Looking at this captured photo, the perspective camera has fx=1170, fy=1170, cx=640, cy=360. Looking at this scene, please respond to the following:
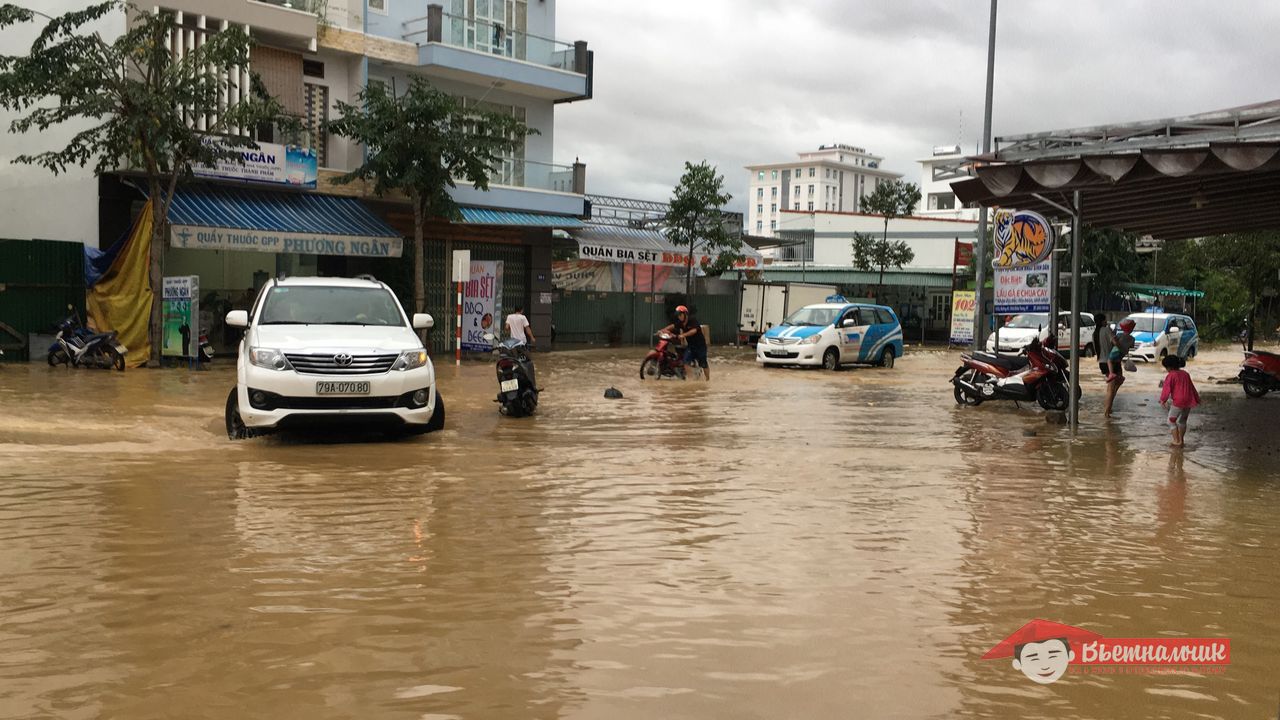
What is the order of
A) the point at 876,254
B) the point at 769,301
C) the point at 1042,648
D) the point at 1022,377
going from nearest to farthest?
the point at 1042,648, the point at 1022,377, the point at 769,301, the point at 876,254

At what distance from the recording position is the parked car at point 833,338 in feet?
91.5

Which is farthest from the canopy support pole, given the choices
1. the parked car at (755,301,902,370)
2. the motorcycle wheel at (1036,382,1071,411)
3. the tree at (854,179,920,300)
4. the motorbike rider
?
the tree at (854,179,920,300)

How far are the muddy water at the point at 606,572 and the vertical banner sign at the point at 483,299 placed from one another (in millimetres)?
15535

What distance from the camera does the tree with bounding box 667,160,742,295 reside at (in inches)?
1460

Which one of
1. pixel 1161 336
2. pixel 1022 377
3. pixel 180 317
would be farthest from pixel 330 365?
pixel 1161 336

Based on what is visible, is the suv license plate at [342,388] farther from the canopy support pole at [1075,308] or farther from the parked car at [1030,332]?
the parked car at [1030,332]

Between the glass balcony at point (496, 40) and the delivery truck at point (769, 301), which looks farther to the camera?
the delivery truck at point (769, 301)

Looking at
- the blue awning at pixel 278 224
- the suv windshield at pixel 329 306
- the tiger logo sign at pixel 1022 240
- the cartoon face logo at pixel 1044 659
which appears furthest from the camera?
the blue awning at pixel 278 224

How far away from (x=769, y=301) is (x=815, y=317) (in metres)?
11.3

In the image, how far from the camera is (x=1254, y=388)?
22.2 meters

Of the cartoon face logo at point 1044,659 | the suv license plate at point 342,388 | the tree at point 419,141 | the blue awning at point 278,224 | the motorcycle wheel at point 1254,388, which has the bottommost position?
the cartoon face logo at point 1044,659

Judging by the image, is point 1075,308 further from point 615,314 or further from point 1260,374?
point 615,314

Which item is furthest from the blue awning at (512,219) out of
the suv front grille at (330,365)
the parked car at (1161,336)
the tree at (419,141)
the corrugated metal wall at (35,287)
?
the parked car at (1161,336)

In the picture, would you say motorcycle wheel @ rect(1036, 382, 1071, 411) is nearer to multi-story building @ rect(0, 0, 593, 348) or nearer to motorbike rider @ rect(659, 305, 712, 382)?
motorbike rider @ rect(659, 305, 712, 382)
